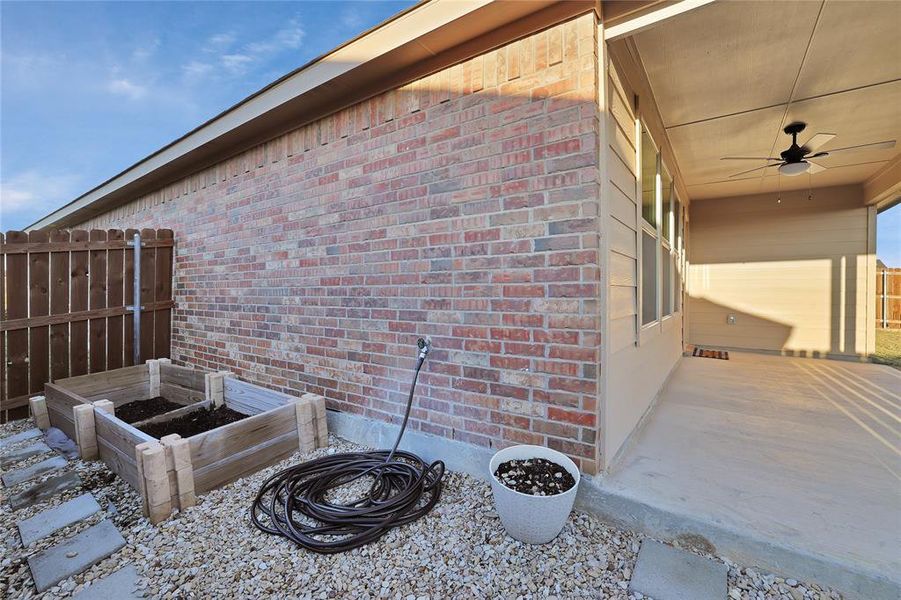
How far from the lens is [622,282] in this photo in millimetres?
2334

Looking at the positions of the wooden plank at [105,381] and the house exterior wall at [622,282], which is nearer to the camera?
the house exterior wall at [622,282]

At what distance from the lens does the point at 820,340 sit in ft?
19.8

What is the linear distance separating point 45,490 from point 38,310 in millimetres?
2470

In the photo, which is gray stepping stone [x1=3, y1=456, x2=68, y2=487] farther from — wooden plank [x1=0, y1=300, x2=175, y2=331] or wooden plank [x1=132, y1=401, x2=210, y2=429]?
wooden plank [x1=0, y1=300, x2=175, y2=331]

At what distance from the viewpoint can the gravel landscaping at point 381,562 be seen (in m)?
1.45

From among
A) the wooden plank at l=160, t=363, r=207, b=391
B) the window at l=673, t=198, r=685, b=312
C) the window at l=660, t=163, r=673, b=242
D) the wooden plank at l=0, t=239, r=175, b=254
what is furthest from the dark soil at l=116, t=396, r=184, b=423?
the window at l=673, t=198, r=685, b=312

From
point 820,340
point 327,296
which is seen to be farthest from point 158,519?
point 820,340

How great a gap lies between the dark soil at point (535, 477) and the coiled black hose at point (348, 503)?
46 centimetres

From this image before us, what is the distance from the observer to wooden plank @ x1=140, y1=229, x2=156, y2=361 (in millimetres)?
4367

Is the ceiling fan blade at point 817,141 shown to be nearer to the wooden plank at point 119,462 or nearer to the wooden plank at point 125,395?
the wooden plank at point 119,462

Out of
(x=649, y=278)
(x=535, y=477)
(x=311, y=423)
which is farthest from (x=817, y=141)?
(x=311, y=423)

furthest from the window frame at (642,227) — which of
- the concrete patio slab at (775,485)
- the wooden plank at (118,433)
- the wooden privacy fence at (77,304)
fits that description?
the wooden privacy fence at (77,304)

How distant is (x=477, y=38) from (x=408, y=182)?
0.94 meters

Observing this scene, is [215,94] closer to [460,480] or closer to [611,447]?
[460,480]
